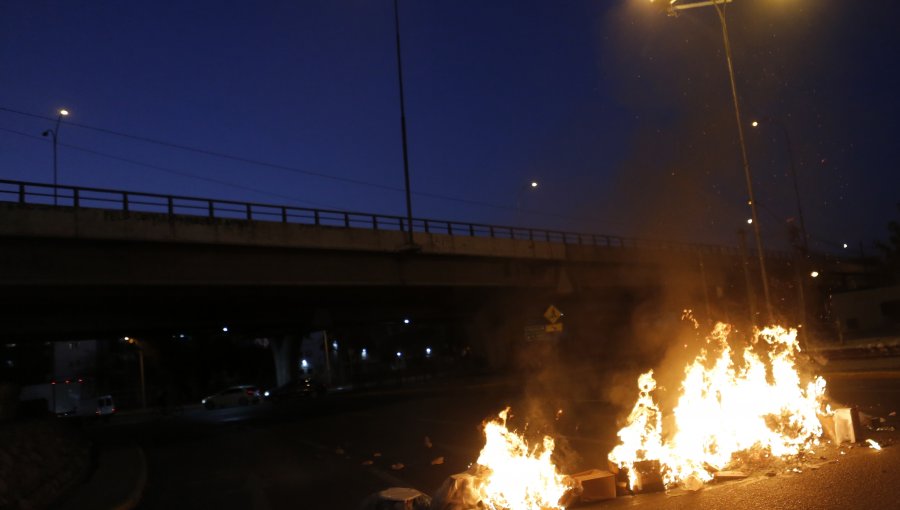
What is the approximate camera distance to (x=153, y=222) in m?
22.6

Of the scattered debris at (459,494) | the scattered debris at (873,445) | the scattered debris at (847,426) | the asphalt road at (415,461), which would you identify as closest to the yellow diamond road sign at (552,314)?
the asphalt road at (415,461)

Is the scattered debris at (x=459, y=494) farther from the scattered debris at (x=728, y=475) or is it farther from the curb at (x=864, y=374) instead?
the curb at (x=864, y=374)

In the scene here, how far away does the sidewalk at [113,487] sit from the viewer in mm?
9969

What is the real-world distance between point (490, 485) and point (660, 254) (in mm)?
41635

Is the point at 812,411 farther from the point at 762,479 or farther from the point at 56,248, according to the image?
the point at 56,248

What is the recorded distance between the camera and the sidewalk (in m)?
9.97

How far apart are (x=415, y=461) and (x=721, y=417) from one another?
5.21 metres

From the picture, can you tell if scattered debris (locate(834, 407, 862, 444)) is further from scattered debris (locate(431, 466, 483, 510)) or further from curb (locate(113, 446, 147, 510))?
curb (locate(113, 446, 147, 510))

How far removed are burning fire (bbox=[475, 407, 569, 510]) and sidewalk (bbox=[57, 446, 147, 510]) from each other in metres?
5.89

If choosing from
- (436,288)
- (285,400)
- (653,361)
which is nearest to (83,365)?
(285,400)

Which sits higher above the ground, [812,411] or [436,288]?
[436,288]

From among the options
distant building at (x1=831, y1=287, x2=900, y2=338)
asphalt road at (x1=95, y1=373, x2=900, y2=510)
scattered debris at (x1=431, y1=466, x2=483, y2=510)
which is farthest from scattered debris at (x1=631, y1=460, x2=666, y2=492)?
distant building at (x1=831, y1=287, x2=900, y2=338)

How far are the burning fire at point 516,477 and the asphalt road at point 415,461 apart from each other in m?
0.51

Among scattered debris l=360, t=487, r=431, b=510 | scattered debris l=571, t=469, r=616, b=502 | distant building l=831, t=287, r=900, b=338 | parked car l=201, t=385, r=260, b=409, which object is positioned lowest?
parked car l=201, t=385, r=260, b=409
